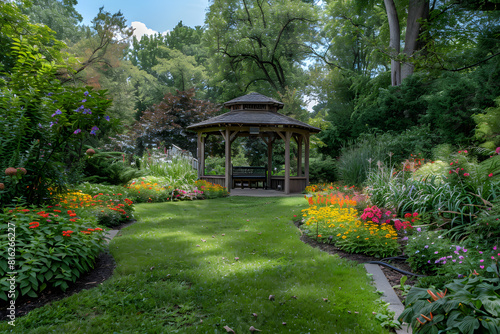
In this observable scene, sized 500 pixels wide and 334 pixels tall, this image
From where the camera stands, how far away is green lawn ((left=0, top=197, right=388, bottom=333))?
89.7 inches

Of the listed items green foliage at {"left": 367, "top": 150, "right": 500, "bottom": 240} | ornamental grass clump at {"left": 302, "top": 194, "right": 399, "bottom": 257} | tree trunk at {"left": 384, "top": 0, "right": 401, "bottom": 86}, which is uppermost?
tree trunk at {"left": 384, "top": 0, "right": 401, "bottom": 86}

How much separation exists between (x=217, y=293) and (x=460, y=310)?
193 cm

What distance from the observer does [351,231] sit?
4223mm

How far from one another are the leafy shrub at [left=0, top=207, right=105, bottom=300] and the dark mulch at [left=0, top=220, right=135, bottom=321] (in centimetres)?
6

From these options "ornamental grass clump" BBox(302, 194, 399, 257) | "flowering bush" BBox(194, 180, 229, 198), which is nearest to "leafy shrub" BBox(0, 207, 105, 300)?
"ornamental grass clump" BBox(302, 194, 399, 257)

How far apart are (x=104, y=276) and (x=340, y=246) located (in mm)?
3060

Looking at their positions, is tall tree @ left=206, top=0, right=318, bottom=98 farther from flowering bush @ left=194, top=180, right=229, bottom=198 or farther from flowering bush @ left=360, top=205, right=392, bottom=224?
flowering bush @ left=360, top=205, right=392, bottom=224

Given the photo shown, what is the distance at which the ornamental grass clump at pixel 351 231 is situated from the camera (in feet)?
12.6

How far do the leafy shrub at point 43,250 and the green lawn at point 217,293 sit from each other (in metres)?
0.29

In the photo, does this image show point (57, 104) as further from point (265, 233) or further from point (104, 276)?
point (265, 233)

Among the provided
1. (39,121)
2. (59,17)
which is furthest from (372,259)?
(59,17)

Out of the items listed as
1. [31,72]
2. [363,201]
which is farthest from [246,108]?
[31,72]

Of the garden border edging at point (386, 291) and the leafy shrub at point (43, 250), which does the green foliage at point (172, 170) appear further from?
the garden border edging at point (386, 291)

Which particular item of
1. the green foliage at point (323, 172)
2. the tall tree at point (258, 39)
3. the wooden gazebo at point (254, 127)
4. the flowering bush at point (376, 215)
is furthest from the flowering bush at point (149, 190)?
the tall tree at point (258, 39)
